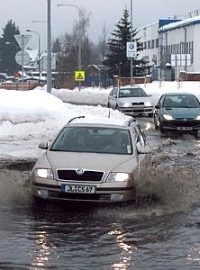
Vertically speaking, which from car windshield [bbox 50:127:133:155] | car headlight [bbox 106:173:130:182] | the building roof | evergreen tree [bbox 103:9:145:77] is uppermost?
the building roof

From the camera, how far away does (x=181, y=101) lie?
82.6 ft

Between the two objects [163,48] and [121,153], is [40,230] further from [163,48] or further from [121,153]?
[163,48]

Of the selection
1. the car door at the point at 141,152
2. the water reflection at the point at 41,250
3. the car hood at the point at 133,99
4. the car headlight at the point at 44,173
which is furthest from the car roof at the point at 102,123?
the car hood at the point at 133,99

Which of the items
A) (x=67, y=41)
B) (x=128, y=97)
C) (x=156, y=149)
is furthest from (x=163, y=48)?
(x=156, y=149)

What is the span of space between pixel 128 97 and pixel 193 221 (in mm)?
24706

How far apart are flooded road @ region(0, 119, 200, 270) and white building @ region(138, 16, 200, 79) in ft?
187

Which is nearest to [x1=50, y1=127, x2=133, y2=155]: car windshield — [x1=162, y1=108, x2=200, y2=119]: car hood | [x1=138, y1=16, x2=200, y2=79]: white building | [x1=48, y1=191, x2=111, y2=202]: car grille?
[x1=48, y1=191, x2=111, y2=202]: car grille

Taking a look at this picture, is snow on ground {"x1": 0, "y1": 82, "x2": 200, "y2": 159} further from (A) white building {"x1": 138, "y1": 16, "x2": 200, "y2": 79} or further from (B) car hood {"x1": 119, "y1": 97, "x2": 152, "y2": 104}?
(A) white building {"x1": 138, "y1": 16, "x2": 200, "y2": 79}

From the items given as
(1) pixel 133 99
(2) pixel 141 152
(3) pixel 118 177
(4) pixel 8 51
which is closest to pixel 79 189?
(3) pixel 118 177

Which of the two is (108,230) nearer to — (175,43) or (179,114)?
(179,114)

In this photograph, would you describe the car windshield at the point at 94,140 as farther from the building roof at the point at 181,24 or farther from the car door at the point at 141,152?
the building roof at the point at 181,24

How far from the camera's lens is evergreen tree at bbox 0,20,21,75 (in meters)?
144

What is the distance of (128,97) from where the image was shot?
3347 cm

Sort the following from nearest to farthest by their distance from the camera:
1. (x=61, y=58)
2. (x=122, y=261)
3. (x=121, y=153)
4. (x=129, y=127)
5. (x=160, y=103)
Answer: (x=122, y=261)
(x=121, y=153)
(x=129, y=127)
(x=160, y=103)
(x=61, y=58)
